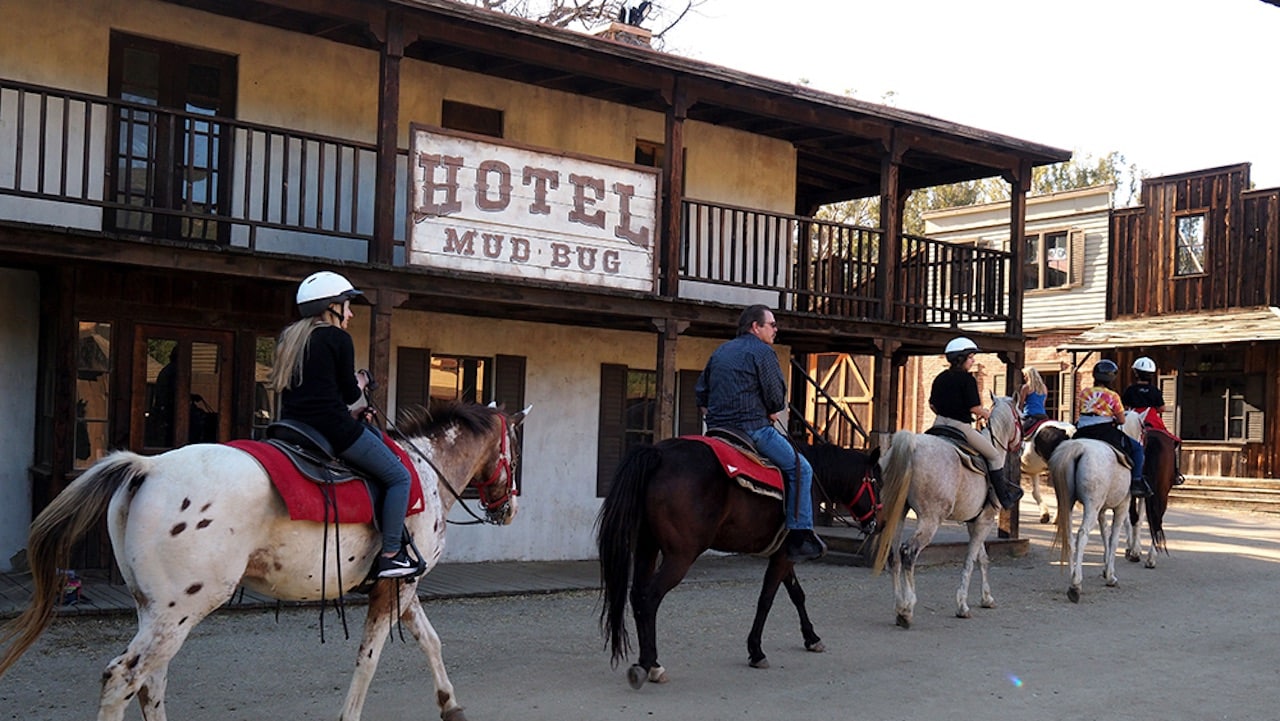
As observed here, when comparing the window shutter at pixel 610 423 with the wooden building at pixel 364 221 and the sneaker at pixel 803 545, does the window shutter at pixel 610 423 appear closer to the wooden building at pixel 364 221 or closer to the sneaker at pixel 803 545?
the wooden building at pixel 364 221

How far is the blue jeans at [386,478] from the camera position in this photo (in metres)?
6.21

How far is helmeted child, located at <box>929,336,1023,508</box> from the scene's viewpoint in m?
10.7

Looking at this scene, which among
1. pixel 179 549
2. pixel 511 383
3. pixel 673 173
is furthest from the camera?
pixel 511 383

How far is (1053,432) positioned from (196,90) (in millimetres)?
13319

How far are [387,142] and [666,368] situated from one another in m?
3.89

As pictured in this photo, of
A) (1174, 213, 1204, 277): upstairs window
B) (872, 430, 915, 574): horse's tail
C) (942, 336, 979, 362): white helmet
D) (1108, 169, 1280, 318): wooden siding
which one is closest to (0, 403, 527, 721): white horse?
(872, 430, 915, 574): horse's tail

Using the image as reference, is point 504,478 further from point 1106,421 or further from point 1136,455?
point 1136,455

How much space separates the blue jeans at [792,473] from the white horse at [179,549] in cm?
311

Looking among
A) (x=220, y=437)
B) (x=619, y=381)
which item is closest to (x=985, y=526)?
(x=619, y=381)

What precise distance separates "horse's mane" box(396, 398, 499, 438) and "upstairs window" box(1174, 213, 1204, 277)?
25.5 m

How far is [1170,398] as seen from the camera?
2819 centimetres

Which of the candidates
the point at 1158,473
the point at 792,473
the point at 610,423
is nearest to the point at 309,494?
the point at 792,473

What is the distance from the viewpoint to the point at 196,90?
12.2 metres

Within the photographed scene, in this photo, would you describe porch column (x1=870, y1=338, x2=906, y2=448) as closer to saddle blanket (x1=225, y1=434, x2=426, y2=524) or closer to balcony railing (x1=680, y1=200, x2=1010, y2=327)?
balcony railing (x1=680, y1=200, x2=1010, y2=327)
